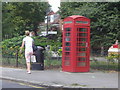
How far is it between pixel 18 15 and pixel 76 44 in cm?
2042

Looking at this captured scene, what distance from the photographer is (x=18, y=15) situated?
3048 cm

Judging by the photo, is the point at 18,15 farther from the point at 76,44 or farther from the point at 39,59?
the point at 76,44

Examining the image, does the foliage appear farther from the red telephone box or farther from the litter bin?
the red telephone box

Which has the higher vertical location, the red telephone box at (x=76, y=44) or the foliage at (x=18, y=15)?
the foliage at (x=18, y=15)

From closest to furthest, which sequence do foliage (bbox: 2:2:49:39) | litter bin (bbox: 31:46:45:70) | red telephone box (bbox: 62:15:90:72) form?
red telephone box (bbox: 62:15:90:72) < litter bin (bbox: 31:46:45:70) < foliage (bbox: 2:2:49:39)

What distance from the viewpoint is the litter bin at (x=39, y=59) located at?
11.8m

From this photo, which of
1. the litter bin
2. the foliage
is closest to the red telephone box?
the litter bin

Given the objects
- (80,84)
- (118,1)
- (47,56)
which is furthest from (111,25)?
(80,84)

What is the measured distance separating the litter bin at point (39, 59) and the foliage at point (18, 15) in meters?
9.47

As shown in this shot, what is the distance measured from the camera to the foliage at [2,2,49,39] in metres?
21.6

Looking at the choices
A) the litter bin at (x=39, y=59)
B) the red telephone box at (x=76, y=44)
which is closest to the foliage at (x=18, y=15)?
the litter bin at (x=39, y=59)

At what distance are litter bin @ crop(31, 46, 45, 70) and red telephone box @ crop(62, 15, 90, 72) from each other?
1.11m

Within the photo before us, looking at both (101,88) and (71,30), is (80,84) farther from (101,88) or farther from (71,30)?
(71,30)

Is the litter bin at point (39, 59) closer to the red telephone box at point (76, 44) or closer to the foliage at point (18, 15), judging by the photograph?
the red telephone box at point (76, 44)
